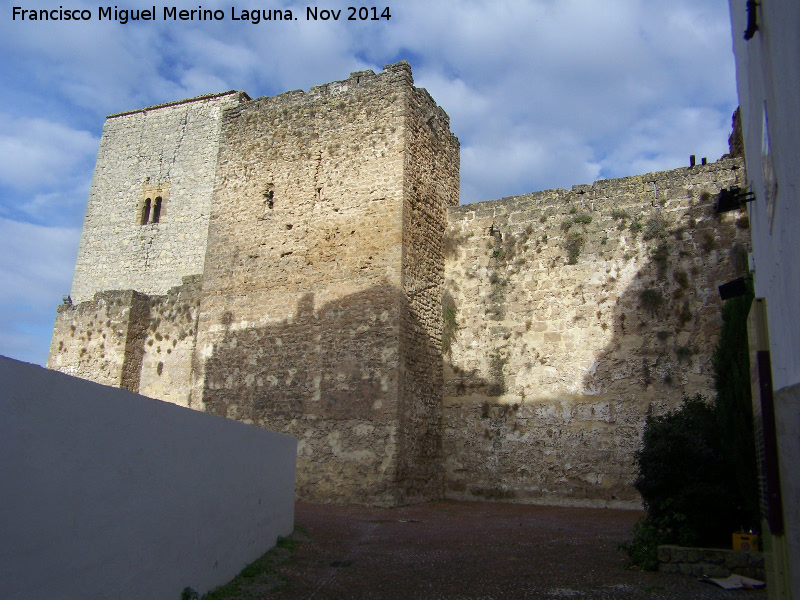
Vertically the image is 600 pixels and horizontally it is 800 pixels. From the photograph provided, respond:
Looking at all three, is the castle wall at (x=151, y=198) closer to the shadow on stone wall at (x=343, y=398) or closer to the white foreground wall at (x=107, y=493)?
the shadow on stone wall at (x=343, y=398)

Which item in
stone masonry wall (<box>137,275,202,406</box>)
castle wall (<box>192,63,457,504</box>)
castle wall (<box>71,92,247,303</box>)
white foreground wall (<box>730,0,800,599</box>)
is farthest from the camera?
castle wall (<box>71,92,247,303</box>)

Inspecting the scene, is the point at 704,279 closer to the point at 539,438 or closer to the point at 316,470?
the point at 539,438

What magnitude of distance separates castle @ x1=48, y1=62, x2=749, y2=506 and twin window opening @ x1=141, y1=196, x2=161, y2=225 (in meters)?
8.58

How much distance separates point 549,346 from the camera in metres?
12.3

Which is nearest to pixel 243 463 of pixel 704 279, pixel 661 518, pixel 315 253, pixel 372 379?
pixel 661 518

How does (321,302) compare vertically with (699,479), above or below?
above

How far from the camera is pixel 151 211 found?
22562 millimetres

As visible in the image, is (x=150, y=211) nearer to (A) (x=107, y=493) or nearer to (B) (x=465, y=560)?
(B) (x=465, y=560)

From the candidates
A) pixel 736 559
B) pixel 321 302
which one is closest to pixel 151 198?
pixel 321 302

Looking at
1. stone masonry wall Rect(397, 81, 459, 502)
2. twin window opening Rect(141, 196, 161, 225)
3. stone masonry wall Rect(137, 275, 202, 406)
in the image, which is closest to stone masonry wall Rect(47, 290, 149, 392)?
stone masonry wall Rect(137, 275, 202, 406)

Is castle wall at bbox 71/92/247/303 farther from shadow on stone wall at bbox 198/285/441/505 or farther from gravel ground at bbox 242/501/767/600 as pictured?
gravel ground at bbox 242/501/767/600

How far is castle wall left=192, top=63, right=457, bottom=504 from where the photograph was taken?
11.5 m

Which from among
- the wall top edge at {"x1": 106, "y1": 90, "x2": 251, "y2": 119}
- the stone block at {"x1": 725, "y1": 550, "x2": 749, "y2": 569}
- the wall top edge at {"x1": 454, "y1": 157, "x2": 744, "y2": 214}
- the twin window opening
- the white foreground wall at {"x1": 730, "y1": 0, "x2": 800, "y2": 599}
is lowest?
the stone block at {"x1": 725, "y1": 550, "x2": 749, "y2": 569}

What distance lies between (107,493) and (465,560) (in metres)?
4.40
